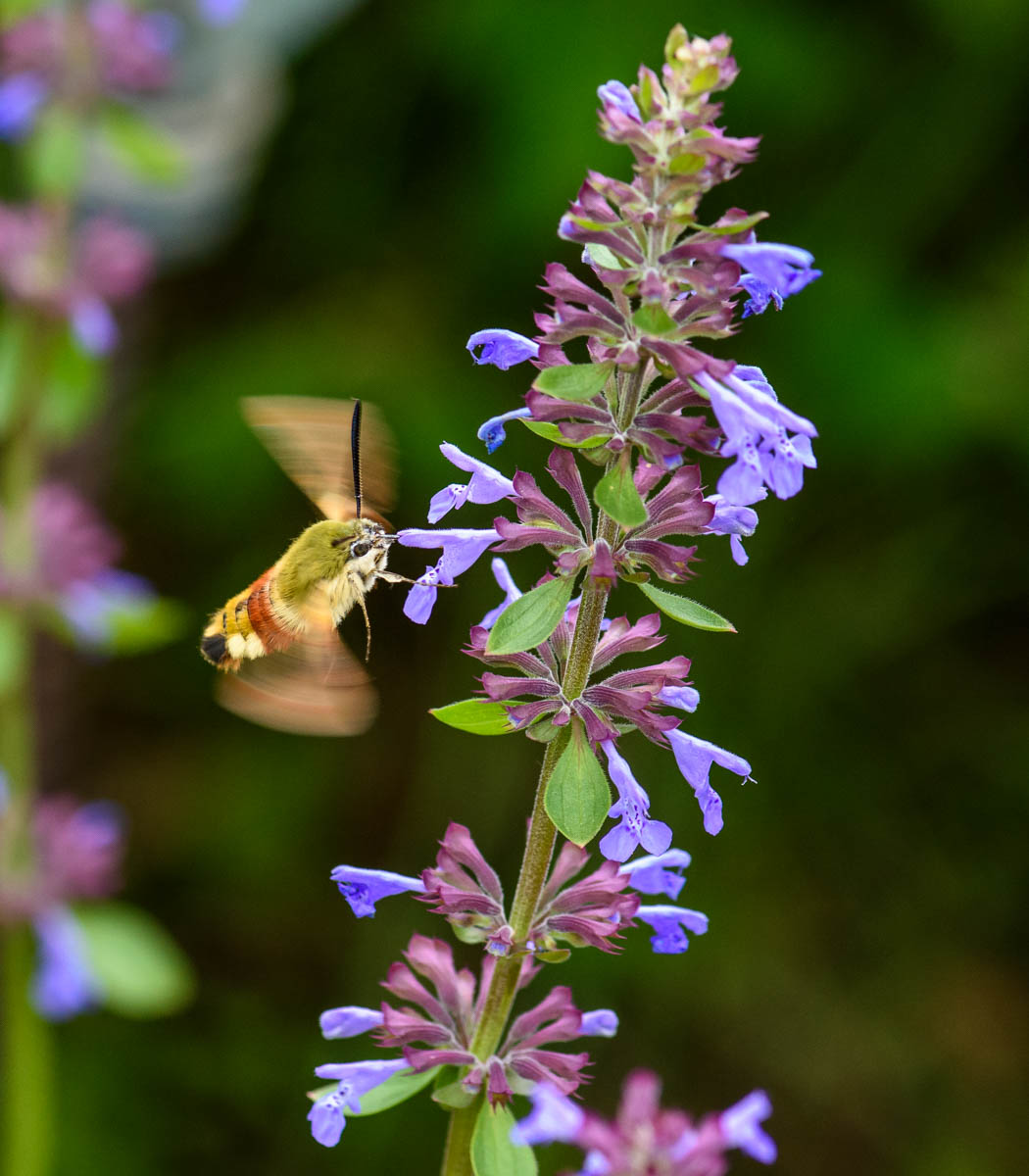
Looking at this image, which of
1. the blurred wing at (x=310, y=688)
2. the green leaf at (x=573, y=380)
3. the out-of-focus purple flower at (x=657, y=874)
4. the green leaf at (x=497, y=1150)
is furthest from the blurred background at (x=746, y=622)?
the green leaf at (x=573, y=380)

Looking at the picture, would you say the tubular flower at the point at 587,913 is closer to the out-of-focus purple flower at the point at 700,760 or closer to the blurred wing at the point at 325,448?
the out-of-focus purple flower at the point at 700,760

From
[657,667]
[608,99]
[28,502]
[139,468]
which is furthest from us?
[139,468]

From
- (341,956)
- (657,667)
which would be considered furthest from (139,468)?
(657,667)

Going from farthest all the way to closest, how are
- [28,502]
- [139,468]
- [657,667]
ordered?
[139,468]
[28,502]
[657,667]

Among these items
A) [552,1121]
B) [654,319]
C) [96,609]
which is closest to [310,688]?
[654,319]

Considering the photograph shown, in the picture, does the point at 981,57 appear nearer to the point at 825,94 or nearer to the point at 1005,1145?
the point at 825,94

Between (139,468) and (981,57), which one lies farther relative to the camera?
(139,468)

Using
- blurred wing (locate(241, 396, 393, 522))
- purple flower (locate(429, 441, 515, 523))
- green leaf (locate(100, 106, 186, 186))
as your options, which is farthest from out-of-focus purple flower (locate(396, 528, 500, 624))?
green leaf (locate(100, 106, 186, 186))
